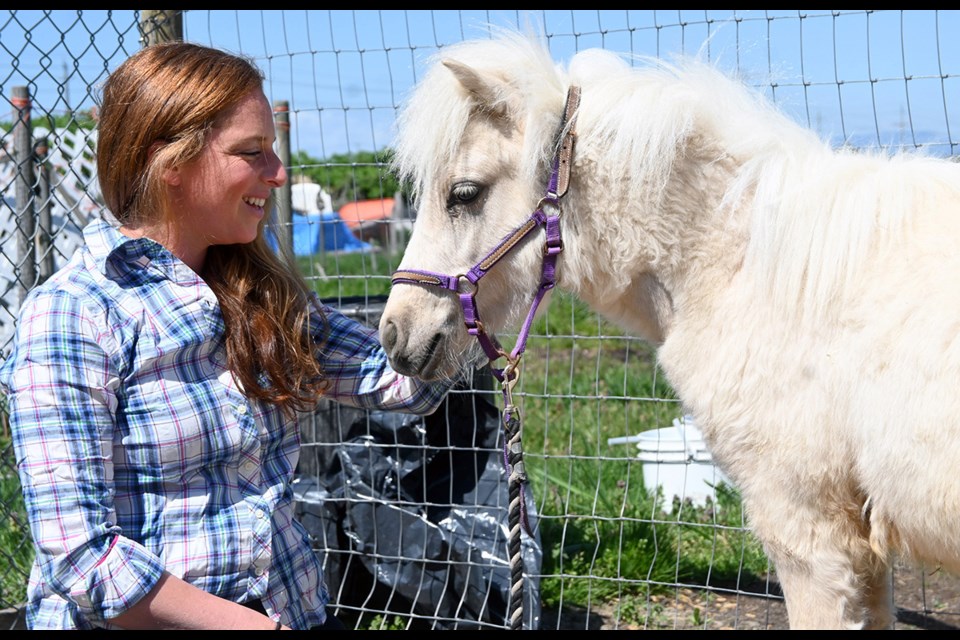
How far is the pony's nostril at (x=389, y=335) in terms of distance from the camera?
2232 mm

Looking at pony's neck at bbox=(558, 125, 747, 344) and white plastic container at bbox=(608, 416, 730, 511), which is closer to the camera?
pony's neck at bbox=(558, 125, 747, 344)

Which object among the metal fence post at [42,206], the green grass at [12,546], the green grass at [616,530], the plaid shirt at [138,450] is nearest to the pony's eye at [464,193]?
the plaid shirt at [138,450]

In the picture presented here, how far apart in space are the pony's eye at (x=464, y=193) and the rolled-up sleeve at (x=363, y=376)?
0.44 meters

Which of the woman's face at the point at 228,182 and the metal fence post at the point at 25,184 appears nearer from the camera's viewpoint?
the woman's face at the point at 228,182

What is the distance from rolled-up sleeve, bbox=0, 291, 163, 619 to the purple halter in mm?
782

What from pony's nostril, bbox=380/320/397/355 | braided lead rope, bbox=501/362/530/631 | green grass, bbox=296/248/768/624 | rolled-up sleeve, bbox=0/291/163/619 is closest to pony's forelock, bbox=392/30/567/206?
pony's nostril, bbox=380/320/397/355

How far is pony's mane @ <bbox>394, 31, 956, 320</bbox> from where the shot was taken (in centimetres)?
196

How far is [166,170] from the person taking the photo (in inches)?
74.1

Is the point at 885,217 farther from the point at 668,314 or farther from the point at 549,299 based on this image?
the point at 549,299

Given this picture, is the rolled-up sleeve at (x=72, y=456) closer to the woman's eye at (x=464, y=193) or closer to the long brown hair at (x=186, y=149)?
the long brown hair at (x=186, y=149)

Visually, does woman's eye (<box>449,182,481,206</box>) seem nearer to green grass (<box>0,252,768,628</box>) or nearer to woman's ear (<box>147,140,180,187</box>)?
woman's ear (<box>147,140,180,187</box>)

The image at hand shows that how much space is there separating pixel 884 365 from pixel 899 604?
2174 mm

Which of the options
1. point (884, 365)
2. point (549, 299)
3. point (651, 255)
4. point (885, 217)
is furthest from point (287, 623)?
point (885, 217)

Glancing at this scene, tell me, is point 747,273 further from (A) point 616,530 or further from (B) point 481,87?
(A) point 616,530
